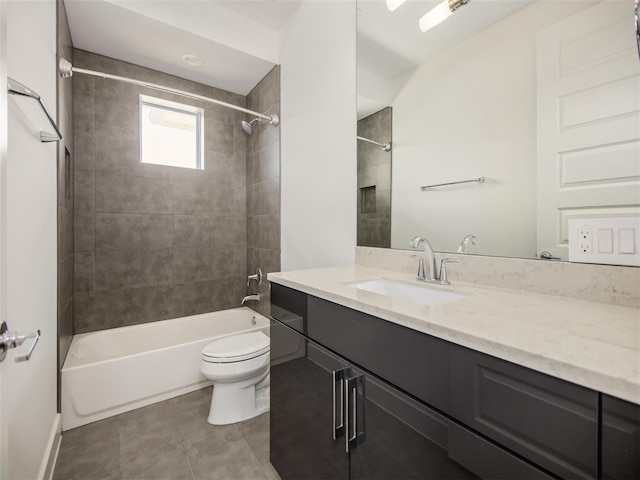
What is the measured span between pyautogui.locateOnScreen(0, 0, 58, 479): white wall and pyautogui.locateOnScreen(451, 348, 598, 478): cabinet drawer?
1.20m

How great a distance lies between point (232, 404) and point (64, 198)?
171 cm

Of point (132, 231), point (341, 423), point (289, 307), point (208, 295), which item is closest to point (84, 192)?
point (132, 231)

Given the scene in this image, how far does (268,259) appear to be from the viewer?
259cm

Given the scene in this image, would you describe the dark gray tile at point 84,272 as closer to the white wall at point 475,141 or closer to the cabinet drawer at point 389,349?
the cabinet drawer at point 389,349

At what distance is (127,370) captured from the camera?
6.24 ft

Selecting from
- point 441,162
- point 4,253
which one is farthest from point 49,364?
point 441,162

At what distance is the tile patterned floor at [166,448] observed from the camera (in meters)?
1.40

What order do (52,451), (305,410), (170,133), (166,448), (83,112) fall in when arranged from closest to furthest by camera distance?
1. (305,410)
2. (52,451)
3. (166,448)
4. (83,112)
5. (170,133)

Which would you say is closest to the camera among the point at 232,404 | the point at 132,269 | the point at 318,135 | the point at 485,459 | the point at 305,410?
the point at 485,459

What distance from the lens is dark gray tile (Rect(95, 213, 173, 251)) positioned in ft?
7.70

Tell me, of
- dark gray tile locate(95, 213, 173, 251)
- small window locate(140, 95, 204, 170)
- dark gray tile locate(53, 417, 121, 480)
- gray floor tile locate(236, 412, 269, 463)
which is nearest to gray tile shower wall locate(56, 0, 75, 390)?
dark gray tile locate(95, 213, 173, 251)

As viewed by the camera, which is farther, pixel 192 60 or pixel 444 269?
pixel 192 60

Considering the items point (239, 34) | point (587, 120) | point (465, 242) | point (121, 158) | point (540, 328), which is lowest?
point (540, 328)

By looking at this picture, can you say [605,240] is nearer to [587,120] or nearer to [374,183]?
Answer: [587,120]
